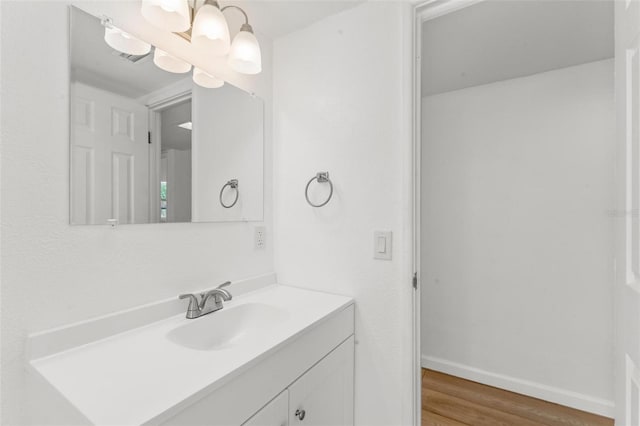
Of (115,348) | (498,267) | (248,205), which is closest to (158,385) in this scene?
(115,348)

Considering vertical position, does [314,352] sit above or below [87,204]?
below

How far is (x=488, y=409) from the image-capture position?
75.8 inches

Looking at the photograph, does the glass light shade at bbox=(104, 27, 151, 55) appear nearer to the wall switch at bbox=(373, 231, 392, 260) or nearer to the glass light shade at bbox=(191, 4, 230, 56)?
the glass light shade at bbox=(191, 4, 230, 56)

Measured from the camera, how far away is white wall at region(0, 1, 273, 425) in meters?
0.81

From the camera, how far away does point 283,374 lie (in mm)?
994

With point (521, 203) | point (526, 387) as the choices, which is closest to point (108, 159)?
point (521, 203)

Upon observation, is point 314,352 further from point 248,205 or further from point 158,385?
point 248,205

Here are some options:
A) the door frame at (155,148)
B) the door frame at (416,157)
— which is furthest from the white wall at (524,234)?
the door frame at (155,148)

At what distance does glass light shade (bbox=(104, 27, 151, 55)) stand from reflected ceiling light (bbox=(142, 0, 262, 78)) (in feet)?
0.30

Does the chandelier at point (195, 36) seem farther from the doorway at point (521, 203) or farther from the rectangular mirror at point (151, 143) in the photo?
the doorway at point (521, 203)

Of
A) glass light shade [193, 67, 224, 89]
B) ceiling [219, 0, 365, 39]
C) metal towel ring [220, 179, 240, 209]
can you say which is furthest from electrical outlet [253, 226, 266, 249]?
ceiling [219, 0, 365, 39]

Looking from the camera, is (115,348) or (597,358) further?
(597,358)

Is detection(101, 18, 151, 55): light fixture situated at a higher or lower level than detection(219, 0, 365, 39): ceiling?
lower

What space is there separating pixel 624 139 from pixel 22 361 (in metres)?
1.69
